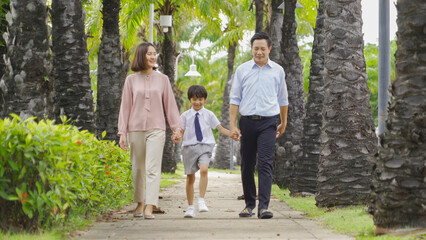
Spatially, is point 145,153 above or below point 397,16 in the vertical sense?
below

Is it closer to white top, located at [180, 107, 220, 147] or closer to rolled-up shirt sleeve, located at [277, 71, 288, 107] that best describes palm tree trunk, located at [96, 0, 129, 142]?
white top, located at [180, 107, 220, 147]

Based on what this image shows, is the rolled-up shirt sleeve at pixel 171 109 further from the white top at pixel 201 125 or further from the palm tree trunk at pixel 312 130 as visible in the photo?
the palm tree trunk at pixel 312 130

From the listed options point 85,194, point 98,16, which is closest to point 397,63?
point 85,194

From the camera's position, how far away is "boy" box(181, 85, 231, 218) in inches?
385

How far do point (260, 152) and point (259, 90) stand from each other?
0.81 metres

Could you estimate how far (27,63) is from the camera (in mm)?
9523

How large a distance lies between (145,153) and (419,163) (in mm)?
3891

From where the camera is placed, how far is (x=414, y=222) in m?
6.54

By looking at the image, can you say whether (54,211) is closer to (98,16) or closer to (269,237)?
→ (269,237)

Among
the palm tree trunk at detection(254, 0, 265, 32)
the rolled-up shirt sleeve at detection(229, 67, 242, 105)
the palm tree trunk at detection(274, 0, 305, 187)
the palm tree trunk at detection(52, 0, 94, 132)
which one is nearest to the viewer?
the rolled-up shirt sleeve at detection(229, 67, 242, 105)

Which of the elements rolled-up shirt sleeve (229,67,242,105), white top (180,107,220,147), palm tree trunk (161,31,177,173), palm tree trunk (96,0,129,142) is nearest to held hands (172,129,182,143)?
white top (180,107,220,147)

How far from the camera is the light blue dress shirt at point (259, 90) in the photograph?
912 cm

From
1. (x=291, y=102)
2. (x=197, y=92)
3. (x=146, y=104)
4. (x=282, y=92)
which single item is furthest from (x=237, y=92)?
(x=291, y=102)

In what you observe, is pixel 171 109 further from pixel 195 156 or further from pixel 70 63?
pixel 70 63
